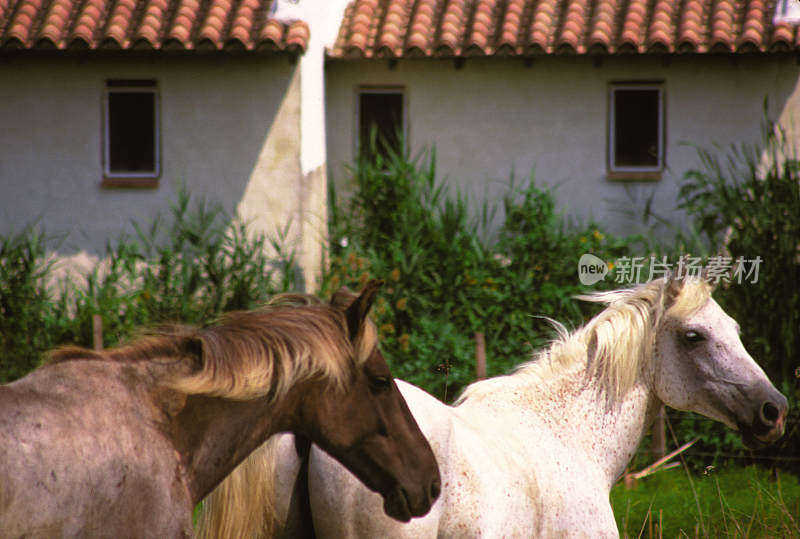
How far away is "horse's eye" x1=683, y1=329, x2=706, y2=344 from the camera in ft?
14.3

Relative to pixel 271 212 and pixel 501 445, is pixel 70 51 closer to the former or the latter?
pixel 271 212

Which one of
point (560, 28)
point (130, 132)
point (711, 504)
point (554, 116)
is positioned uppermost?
point (560, 28)

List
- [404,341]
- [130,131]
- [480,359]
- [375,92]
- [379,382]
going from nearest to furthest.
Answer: [379,382] → [480,359] → [404,341] → [130,131] → [375,92]

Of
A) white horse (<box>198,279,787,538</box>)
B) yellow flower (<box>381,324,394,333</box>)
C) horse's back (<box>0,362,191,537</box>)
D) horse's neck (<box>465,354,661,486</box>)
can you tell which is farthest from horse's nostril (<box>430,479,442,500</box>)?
yellow flower (<box>381,324,394,333</box>)

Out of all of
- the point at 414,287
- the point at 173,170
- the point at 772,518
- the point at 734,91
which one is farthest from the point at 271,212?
the point at 772,518

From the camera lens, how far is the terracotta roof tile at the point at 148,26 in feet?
37.5

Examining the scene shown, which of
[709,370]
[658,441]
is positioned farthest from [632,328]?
[658,441]

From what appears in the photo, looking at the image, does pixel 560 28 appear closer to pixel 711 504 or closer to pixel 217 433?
pixel 711 504

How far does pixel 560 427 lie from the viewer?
4.22m

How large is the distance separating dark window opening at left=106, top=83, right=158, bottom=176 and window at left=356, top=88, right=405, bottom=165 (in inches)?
114

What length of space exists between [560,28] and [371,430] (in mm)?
10377

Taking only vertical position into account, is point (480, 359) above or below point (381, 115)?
below

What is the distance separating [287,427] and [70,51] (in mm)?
10433

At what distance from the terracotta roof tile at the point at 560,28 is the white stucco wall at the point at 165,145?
55.1 inches
